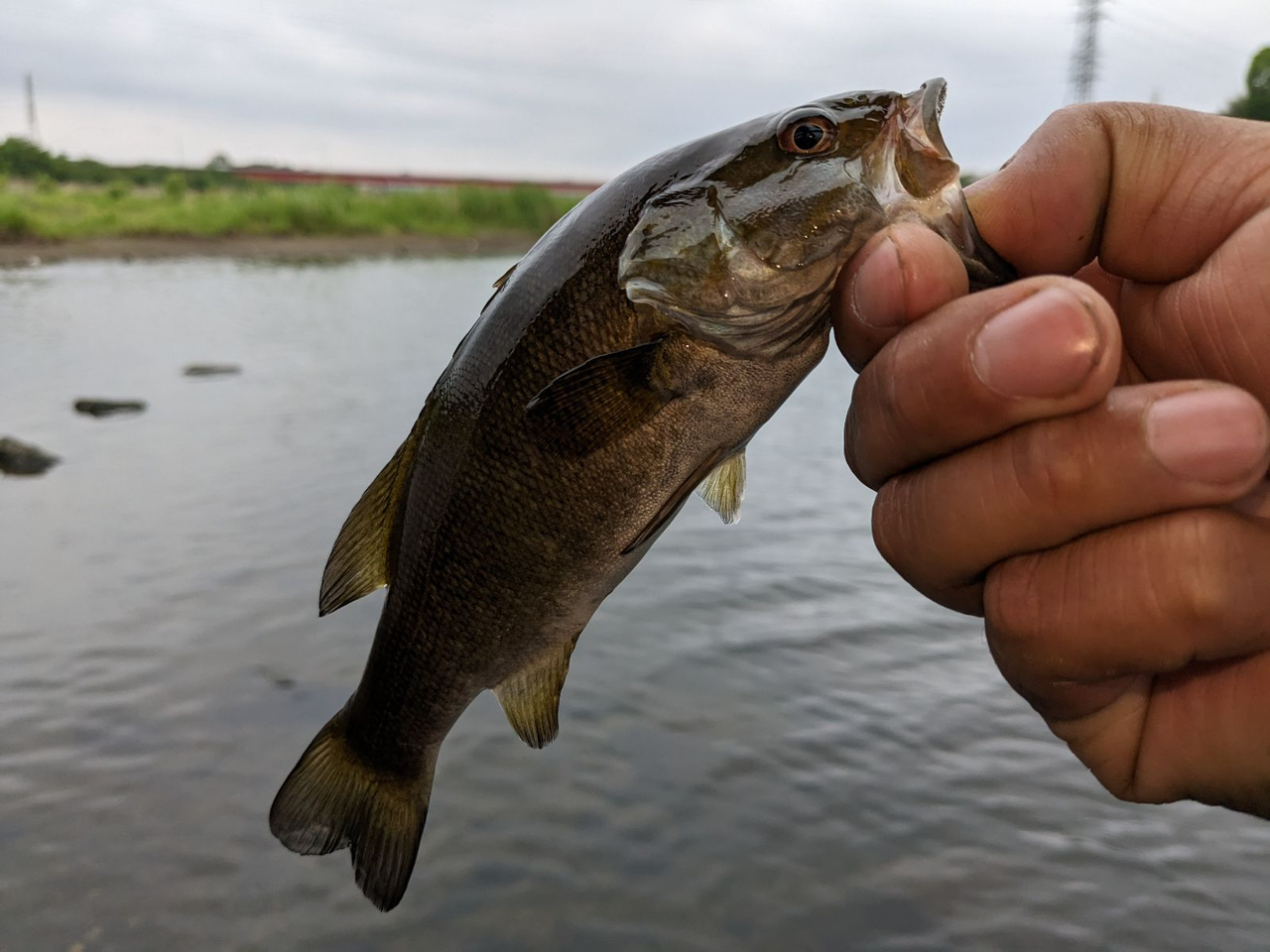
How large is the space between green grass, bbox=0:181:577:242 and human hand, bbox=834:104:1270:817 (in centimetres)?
5090

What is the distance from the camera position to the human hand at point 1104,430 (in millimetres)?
1624

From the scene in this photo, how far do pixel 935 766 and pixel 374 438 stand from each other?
1026cm

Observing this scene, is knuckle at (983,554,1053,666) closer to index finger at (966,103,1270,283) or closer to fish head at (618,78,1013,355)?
fish head at (618,78,1013,355)

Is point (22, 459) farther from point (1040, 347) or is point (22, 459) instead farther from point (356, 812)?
point (1040, 347)

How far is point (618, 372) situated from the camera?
79.0 inches

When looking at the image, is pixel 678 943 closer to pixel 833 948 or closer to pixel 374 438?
pixel 833 948

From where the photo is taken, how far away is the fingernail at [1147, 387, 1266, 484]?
1.53m

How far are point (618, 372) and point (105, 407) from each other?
16.0 metres

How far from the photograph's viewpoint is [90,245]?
147 feet

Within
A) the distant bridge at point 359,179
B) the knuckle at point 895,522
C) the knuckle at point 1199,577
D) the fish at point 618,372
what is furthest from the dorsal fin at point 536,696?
the distant bridge at point 359,179

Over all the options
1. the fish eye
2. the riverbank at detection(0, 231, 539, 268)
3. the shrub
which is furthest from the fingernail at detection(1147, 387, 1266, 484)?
the shrub

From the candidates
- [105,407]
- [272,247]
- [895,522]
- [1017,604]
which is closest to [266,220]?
[272,247]

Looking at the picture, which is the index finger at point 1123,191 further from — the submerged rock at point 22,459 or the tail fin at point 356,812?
the submerged rock at point 22,459

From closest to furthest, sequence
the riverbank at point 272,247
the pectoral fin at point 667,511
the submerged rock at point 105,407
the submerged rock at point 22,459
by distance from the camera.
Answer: the pectoral fin at point 667,511 → the submerged rock at point 22,459 → the submerged rock at point 105,407 → the riverbank at point 272,247
